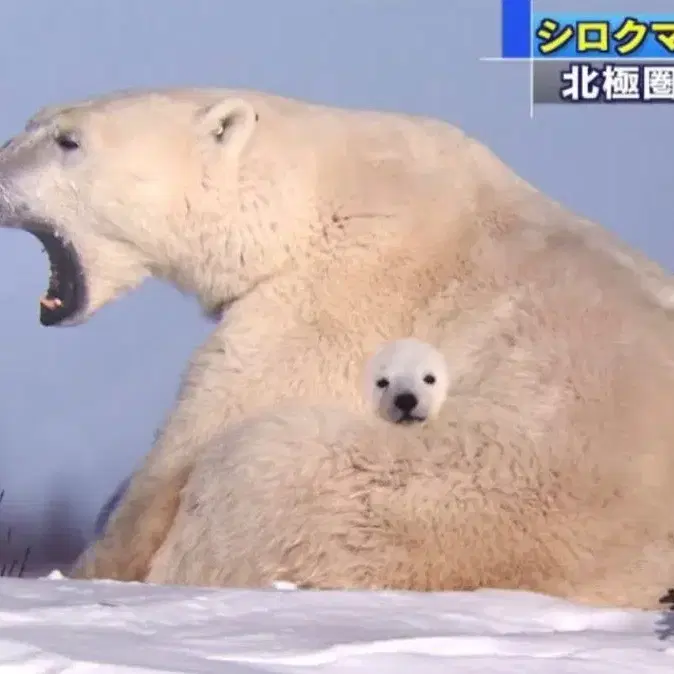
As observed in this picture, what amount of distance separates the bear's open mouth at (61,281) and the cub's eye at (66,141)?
11cm

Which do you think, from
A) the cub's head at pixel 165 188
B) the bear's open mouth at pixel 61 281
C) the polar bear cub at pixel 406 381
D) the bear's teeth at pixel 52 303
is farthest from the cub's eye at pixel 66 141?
the polar bear cub at pixel 406 381

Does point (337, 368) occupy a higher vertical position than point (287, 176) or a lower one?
lower

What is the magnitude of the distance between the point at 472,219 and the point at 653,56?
31.7 inches

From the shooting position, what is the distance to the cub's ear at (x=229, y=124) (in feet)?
4.27

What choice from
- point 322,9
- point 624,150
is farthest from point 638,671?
point 322,9

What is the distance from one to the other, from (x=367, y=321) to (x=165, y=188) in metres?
0.30

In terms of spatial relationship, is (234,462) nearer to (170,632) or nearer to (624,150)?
(170,632)

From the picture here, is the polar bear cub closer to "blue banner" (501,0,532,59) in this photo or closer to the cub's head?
the cub's head

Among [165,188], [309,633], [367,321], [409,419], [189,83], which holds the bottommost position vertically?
[309,633]

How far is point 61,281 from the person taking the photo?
1.46 meters

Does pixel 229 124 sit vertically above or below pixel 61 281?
above

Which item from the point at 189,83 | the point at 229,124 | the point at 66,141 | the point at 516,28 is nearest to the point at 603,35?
the point at 516,28

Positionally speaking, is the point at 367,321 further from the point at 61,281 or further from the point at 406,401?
the point at 61,281

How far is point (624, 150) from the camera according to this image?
191 centimetres
